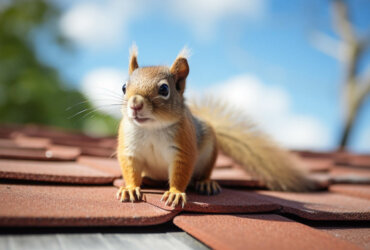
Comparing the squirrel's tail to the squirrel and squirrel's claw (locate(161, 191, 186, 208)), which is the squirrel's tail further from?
squirrel's claw (locate(161, 191, 186, 208))

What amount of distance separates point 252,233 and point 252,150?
989mm

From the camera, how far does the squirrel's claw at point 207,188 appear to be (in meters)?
1.27

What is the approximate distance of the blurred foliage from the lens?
1459cm

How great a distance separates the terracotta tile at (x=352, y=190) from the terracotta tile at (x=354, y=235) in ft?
1.51

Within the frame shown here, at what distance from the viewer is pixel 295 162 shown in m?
1.81

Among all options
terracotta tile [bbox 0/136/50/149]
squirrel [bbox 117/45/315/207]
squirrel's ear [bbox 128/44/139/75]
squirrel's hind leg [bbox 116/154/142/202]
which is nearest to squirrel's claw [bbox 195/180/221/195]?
squirrel [bbox 117/45/315/207]

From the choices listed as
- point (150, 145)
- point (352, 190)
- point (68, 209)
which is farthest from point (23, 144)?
point (352, 190)

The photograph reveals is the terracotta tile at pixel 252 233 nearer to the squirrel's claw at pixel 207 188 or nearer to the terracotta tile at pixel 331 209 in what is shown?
the terracotta tile at pixel 331 209

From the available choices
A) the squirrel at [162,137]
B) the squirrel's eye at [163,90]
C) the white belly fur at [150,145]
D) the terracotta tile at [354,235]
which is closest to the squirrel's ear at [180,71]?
the squirrel at [162,137]

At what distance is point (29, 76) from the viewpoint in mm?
14891

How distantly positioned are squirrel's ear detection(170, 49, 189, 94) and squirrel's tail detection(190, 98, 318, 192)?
44 centimetres

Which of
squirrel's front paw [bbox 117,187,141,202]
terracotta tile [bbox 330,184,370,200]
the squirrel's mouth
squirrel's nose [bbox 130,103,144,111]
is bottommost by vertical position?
terracotta tile [bbox 330,184,370,200]

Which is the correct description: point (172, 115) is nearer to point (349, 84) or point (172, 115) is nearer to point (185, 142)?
point (185, 142)

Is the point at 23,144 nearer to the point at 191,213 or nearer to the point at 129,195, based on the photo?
the point at 129,195
